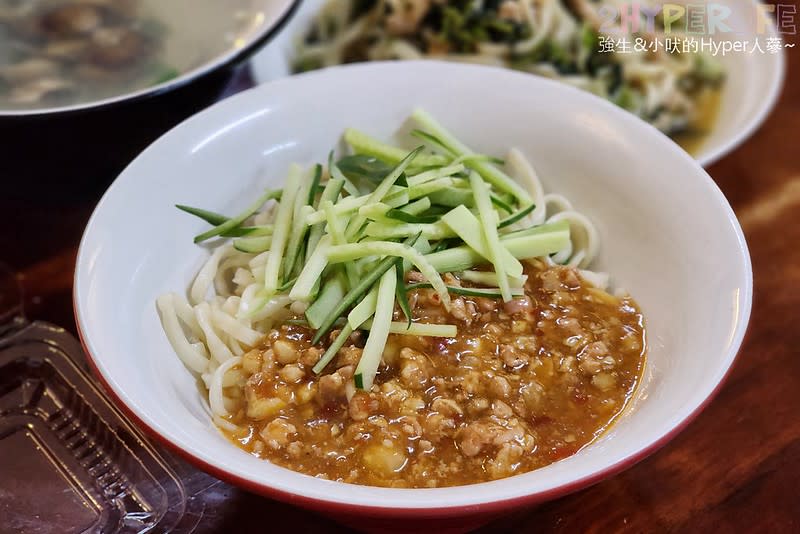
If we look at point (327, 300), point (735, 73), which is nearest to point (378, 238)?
point (327, 300)

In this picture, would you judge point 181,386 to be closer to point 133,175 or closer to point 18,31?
point 133,175

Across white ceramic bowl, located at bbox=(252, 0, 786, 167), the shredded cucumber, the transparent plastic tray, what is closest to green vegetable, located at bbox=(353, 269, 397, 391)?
the shredded cucumber

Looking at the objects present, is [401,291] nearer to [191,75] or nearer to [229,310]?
[229,310]

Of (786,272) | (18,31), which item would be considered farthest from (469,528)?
(18,31)

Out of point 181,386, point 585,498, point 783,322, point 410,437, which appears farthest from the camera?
point 783,322

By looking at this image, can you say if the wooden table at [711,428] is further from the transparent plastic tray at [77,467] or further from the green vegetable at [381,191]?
the green vegetable at [381,191]

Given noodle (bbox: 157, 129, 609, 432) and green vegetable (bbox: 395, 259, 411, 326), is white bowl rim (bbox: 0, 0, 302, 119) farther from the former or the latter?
green vegetable (bbox: 395, 259, 411, 326)

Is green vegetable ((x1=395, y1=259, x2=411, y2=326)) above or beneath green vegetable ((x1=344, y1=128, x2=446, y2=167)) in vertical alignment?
beneath
